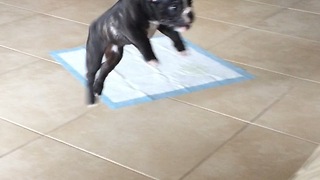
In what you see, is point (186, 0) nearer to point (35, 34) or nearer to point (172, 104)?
point (172, 104)

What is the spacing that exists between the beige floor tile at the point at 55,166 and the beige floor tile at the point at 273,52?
0.76m

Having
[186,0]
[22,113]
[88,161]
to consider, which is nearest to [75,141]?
[88,161]

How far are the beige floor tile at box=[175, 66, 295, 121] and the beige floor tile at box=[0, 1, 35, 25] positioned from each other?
99 cm

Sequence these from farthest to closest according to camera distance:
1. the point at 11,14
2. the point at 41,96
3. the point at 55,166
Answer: the point at 11,14
the point at 41,96
the point at 55,166

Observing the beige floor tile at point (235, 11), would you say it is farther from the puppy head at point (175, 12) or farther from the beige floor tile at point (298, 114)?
the puppy head at point (175, 12)

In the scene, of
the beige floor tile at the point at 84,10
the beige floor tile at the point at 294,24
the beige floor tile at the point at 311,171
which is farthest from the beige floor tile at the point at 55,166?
the beige floor tile at the point at 294,24

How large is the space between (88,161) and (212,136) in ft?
1.12

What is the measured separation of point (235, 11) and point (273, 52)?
0.46m

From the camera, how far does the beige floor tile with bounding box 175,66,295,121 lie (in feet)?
5.33

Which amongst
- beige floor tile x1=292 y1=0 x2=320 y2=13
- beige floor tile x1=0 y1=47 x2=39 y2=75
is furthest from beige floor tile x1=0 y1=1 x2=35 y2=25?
beige floor tile x1=292 y1=0 x2=320 y2=13

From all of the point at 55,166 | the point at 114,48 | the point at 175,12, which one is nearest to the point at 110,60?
the point at 114,48

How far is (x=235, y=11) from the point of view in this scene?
241 cm

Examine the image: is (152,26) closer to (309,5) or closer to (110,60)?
(110,60)

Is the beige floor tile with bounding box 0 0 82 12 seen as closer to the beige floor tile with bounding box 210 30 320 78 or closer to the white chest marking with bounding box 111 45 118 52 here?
the beige floor tile with bounding box 210 30 320 78
